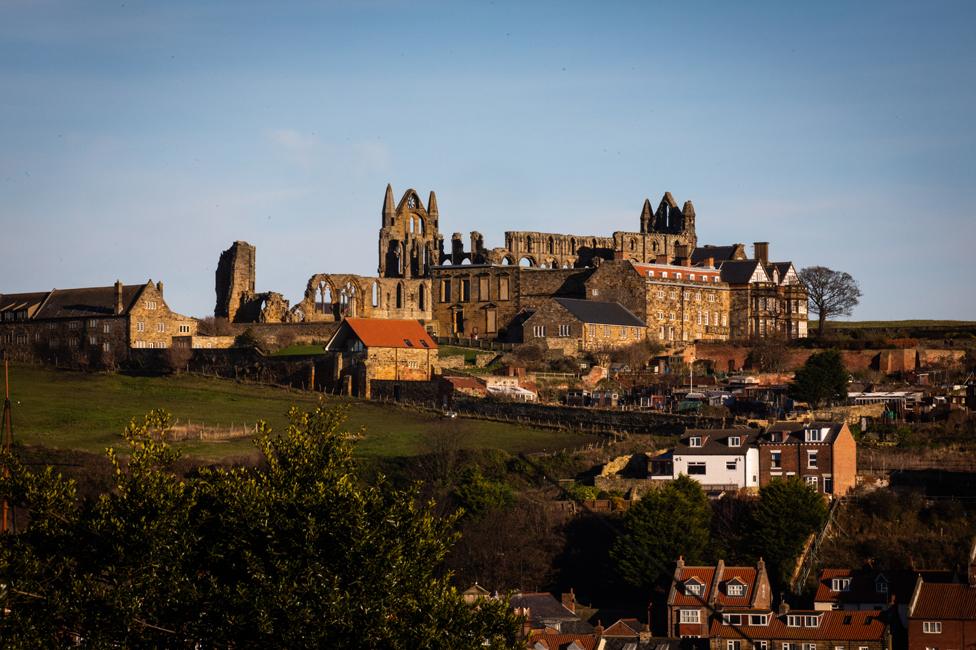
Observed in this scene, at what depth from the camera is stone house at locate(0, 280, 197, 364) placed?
76562 mm

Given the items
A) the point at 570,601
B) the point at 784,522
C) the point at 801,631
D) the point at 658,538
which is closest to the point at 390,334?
the point at 658,538

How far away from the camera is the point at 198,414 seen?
2557 inches

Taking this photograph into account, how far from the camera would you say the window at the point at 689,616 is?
46250 millimetres

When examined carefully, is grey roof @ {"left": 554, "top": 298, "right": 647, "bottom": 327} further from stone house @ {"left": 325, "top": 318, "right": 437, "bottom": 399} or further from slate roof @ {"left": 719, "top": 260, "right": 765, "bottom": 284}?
stone house @ {"left": 325, "top": 318, "right": 437, "bottom": 399}

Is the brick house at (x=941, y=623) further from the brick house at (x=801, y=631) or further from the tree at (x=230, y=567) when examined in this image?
the tree at (x=230, y=567)

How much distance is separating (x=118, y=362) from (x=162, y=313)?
11.3ft

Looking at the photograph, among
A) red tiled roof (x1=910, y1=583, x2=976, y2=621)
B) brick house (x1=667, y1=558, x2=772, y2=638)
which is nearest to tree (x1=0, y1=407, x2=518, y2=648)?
brick house (x1=667, y1=558, x2=772, y2=638)

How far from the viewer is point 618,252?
93.4m

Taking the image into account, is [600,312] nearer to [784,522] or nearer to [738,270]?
[738,270]

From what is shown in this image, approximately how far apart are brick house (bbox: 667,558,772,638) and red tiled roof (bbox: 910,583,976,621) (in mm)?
4097

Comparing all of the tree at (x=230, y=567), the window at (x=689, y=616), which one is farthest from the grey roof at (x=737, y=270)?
the tree at (x=230, y=567)

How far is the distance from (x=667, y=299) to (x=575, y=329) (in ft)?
26.2

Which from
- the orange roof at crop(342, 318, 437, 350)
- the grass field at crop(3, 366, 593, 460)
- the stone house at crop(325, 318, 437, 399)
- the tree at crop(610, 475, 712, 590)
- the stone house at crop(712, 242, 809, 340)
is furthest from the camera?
the stone house at crop(712, 242, 809, 340)

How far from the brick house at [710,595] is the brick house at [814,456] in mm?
6990
